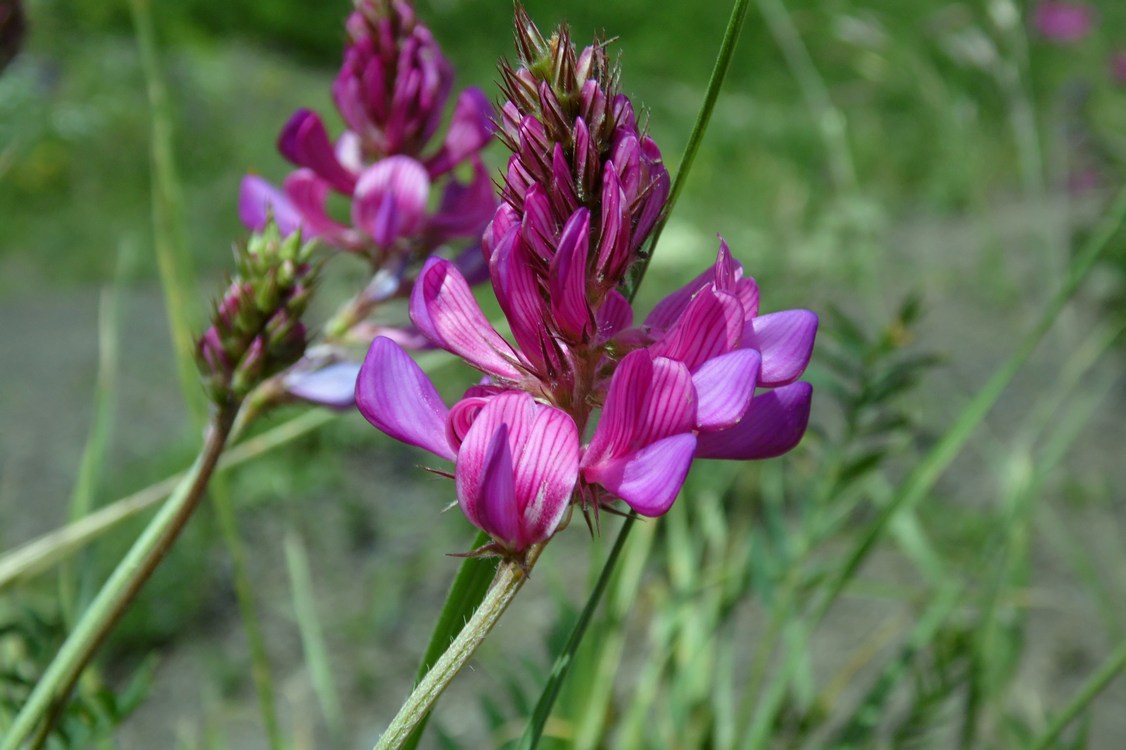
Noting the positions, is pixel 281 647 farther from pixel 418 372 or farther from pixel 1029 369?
pixel 1029 369

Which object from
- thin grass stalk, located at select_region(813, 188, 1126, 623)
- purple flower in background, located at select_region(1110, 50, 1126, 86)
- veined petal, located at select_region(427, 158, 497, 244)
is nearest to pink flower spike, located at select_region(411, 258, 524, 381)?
veined petal, located at select_region(427, 158, 497, 244)

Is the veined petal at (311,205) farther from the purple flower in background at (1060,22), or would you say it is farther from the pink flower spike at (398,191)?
the purple flower in background at (1060,22)

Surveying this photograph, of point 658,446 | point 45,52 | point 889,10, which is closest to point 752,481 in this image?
point 658,446

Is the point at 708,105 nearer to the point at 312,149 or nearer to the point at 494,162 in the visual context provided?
the point at 312,149

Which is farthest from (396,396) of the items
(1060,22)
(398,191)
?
(1060,22)

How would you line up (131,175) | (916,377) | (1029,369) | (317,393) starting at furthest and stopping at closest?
(131,175) → (1029,369) → (916,377) → (317,393)

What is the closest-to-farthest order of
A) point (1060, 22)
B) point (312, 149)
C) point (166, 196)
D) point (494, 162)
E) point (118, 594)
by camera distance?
point (118, 594) → point (312, 149) → point (166, 196) → point (494, 162) → point (1060, 22)
